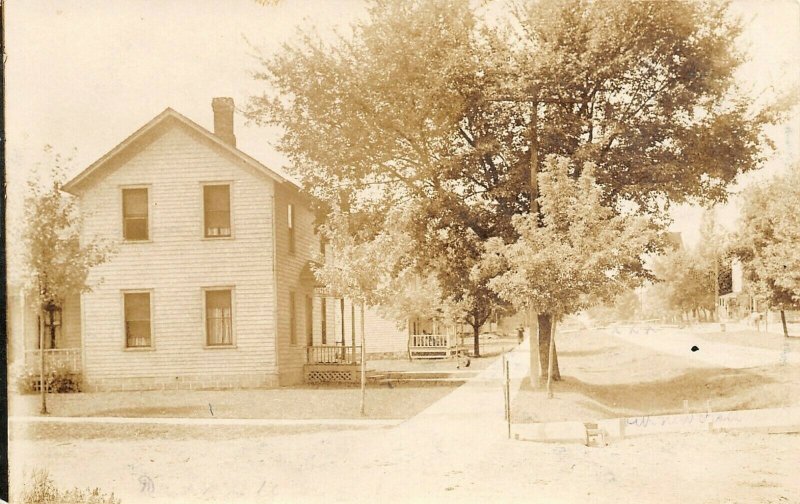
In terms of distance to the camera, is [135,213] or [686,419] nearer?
[686,419]

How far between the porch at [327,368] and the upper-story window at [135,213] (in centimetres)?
660

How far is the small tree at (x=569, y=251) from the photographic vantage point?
15461 millimetres

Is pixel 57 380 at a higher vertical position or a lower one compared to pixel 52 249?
lower

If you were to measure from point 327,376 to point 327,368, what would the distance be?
10.0 inches

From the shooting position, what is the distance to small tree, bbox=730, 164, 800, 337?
53.2 ft

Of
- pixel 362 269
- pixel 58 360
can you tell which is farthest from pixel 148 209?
pixel 362 269

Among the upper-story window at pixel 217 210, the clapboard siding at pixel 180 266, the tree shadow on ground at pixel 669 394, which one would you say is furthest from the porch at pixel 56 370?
the tree shadow on ground at pixel 669 394

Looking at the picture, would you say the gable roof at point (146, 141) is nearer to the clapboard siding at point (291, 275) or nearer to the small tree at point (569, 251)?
the clapboard siding at point (291, 275)

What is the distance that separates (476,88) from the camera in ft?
55.3

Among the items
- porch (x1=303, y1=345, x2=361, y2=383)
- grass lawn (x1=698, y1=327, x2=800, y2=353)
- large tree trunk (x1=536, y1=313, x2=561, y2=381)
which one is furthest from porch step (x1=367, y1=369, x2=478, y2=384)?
grass lawn (x1=698, y1=327, x2=800, y2=353)

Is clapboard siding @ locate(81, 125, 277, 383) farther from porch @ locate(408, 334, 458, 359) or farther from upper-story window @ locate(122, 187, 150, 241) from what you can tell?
porch @ locate(408, 334, 458, 359)

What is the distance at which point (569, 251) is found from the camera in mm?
15555

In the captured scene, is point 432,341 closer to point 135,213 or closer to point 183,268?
point 183,268

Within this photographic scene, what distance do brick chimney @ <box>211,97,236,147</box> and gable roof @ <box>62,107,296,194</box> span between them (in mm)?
468
